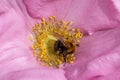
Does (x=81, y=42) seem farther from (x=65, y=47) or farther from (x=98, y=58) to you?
(x=98, y=58)

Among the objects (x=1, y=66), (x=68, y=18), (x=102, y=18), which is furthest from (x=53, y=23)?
(x=1, y=66)

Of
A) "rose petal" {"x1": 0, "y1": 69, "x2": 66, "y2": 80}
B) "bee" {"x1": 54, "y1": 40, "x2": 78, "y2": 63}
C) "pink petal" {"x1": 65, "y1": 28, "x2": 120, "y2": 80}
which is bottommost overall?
"rose petal" {"x1": 0, "y1": 69, "x2": 66, "y2": 80}

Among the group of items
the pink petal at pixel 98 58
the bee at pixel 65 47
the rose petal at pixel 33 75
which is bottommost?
the rose petal at pixel 33 75

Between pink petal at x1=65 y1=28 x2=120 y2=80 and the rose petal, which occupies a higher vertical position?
pink petal at x1=65 y1=28 x2=120 y2=80

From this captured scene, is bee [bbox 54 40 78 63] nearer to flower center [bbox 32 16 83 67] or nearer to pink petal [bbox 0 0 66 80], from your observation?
flower center [bbox 32 16 83 67]

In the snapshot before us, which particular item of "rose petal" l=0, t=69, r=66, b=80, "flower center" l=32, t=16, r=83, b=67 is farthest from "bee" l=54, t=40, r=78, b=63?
"rose petal" l=0, t=69, r=66, b=80

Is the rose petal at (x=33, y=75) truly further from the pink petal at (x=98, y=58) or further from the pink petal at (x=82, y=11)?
the pink petal at (x=82, y=11)

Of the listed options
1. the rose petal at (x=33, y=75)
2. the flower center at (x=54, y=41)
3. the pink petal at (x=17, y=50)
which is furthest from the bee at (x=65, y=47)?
the rose petal at (x=33, y=75)
